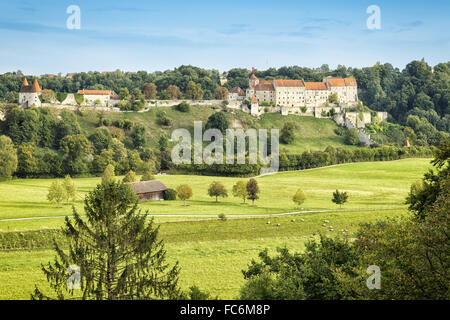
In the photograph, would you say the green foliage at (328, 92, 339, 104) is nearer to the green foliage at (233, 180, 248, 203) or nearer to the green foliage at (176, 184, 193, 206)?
the green foliage at (233, 180, 248, 203)

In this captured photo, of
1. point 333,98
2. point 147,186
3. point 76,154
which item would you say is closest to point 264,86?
point 333,98

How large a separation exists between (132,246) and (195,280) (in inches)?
448

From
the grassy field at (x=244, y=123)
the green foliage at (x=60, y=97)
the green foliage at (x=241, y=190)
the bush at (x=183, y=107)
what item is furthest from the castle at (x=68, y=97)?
the green foliage at (x=241, y=190)

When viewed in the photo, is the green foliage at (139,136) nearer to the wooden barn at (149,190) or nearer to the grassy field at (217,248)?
the wooden barn at (149,190)

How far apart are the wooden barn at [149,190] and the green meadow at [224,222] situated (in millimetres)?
2401

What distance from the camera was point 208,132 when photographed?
100m

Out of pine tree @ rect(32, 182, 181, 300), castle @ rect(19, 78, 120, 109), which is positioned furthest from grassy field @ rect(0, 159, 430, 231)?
castle @ rect(19, 78, 120, 109)

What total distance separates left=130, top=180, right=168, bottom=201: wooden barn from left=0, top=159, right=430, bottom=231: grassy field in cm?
171

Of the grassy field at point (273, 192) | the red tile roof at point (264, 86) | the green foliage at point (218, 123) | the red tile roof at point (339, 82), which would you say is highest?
the red tile roof at point (339, 82)

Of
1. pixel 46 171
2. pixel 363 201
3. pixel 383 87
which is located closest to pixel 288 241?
pixel 363 201

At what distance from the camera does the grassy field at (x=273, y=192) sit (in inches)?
1764

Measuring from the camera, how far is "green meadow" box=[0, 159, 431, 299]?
1125 inches

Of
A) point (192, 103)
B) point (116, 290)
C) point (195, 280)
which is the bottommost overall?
point (195, 280)
